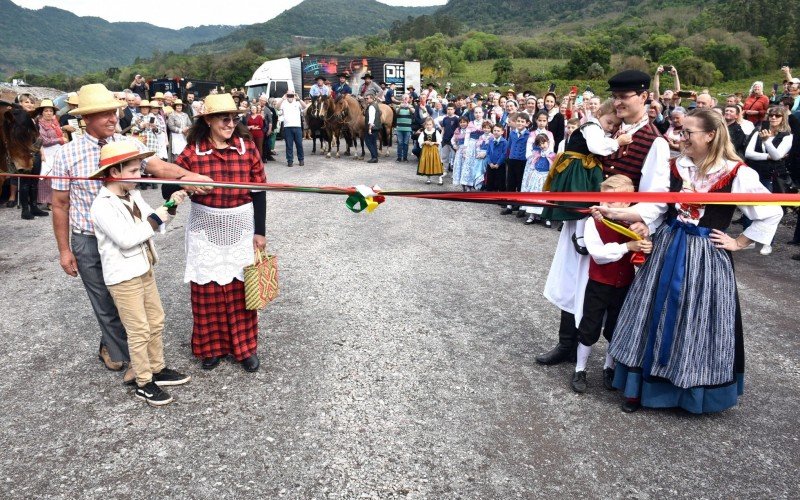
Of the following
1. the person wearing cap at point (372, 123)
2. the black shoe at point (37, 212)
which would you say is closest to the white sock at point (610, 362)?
the black shoe at point (37, 212)

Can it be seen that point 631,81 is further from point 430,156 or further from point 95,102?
point 430,156

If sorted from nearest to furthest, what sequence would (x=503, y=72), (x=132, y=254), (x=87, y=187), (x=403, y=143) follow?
(x=132, y=254)
(x=87, y=187)
(x=403, y=143)
(x=503, y=72)

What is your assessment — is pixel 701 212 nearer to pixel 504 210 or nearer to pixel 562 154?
pixel 562 154

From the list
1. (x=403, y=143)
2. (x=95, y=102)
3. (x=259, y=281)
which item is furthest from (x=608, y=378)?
(x=403, y=143)

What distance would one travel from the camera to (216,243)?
380cm

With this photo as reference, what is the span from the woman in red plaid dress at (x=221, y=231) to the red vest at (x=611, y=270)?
2.35m

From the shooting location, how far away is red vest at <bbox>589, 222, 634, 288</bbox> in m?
3.54

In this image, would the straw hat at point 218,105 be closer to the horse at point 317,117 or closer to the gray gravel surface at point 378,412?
the gray gravel surface at point 378,412

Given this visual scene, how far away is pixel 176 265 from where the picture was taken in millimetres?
6281

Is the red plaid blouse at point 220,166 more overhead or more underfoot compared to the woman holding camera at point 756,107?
more underfoot

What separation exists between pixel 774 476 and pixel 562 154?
233cm

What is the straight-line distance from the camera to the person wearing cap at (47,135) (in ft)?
28.0

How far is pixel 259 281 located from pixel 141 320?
800 millimetres

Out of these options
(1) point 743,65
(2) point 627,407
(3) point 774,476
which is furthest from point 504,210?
(1) point 743,65
